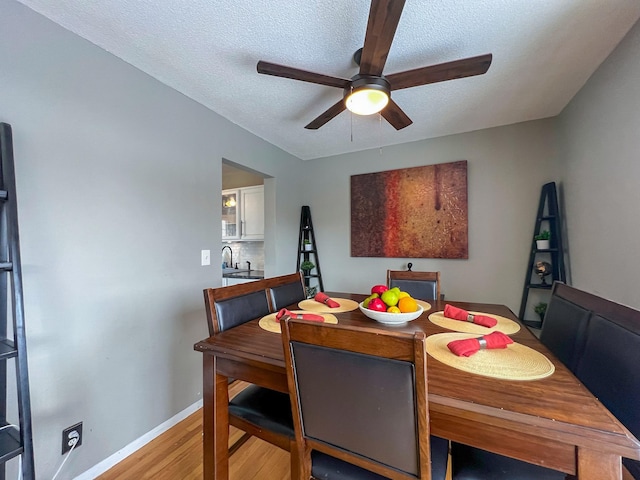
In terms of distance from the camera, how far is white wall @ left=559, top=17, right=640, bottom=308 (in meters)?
1.46

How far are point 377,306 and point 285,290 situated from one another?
754mm

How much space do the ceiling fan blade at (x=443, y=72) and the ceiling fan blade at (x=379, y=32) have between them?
14 centimetres

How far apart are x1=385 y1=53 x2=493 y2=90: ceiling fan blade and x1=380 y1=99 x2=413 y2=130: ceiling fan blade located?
0.15 metres

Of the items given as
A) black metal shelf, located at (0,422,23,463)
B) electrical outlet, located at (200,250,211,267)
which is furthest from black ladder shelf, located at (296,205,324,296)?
black metal shelf, located at (0,422,23,463)

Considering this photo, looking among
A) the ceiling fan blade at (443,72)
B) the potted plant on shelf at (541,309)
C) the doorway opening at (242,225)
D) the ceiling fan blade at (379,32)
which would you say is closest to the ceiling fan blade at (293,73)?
the ceiling fan blade at (379,32)

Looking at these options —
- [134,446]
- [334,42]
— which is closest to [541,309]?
[334,42]

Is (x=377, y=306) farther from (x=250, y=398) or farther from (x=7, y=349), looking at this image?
(x=7, y=349)

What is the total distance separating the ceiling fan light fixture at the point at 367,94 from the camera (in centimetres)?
147

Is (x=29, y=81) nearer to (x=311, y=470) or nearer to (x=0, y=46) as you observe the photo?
(x=0, y=46)

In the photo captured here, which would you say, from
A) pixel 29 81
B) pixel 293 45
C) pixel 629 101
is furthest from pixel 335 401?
pixel 629 101

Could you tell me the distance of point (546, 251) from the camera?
2.41 meters

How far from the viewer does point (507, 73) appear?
184 cm

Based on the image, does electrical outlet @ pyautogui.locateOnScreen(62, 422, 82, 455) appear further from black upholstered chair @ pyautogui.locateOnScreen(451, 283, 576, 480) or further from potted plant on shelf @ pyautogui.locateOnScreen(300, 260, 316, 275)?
potted plant on shelf @ pyautogui.locateOnScreen(300, 260, 316, 275)

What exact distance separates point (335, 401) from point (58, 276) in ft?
4.88
